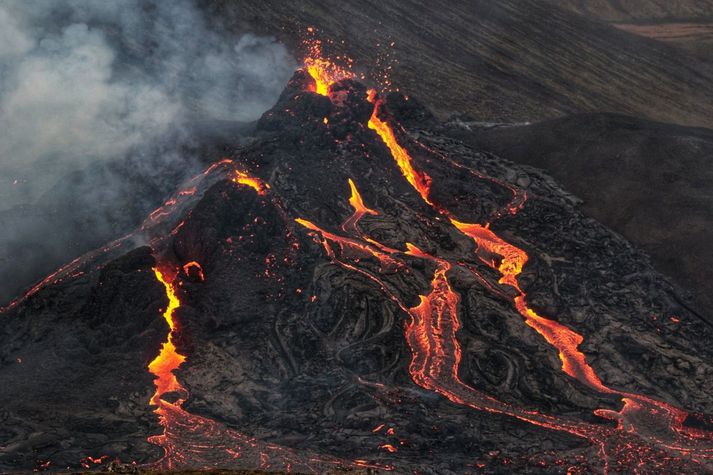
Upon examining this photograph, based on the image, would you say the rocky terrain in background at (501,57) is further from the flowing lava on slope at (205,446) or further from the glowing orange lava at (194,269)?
the flowing lava on slope at (205,446)

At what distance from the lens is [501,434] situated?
22062mm

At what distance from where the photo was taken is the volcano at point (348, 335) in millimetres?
21219

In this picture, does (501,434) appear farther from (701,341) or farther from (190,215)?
(190,215)

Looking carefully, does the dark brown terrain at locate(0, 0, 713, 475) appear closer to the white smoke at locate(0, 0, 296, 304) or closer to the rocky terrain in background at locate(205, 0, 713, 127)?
the white smoke at locate(0, 0, 296, 304)

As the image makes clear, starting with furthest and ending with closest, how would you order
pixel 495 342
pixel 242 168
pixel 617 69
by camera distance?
pixel 617 69 < pixel 242 168 < pixel 495 342

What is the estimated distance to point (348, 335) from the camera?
2584 cm

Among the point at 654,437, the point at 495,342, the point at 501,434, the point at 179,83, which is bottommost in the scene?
the point at 654,437

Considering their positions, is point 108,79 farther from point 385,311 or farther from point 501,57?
point 501,57

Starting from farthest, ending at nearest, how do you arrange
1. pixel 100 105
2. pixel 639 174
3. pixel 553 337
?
1. pixel 100 105
2. pixel 639 174
3. pixel 553 337

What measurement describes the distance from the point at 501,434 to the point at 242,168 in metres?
16.5

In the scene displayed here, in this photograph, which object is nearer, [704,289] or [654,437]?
[654,437]

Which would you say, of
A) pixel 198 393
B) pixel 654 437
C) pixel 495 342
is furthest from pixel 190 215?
pixel 654 437

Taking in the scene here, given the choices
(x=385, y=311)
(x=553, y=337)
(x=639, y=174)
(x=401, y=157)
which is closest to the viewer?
(x=385, y=311)

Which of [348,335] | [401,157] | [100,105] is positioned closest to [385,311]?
[348,335]
